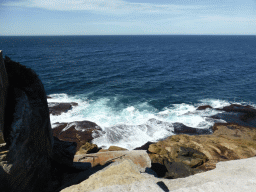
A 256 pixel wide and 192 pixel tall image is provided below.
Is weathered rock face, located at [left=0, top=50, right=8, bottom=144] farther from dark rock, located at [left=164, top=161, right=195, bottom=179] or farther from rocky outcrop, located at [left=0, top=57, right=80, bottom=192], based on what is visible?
dark rock, located at [left=164, top=161, right=195, bottom=179]

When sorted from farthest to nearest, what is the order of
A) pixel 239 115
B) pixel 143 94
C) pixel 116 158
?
pixel 143 94 < pixel 239 115 < pixel 116 158

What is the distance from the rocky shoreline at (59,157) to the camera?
7.54 m

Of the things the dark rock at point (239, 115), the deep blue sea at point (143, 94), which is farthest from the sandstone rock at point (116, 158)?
the dark rock at point (239, 115)

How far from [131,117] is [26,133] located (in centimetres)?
2177

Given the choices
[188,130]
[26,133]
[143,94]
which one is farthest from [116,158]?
[143,94]

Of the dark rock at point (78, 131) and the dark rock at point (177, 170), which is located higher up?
the dark rock at point (177, 170)

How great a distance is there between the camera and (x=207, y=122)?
27734 millimetres

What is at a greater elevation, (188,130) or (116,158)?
(116,158)

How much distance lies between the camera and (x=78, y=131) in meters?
24.7

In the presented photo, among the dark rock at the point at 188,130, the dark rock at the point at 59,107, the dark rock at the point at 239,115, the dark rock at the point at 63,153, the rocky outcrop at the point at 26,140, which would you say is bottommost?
the dark rock at the point at 188,130

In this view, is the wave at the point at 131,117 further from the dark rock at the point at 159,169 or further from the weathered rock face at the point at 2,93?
the weathered rock face at the point at 2,93

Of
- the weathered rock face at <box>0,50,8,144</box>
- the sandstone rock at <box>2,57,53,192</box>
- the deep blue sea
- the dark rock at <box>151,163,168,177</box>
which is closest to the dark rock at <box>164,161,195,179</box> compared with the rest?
the dark rock at <box>151,163,168,177</box>

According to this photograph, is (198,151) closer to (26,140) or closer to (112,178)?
(112,178)

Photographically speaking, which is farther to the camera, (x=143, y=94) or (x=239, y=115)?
(x=143, y=94)
